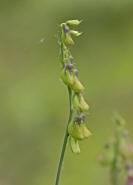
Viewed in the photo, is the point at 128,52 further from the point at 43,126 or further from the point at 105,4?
the point at 43,126

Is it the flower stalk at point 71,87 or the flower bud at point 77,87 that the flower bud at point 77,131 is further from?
the flower bud at point 77,87

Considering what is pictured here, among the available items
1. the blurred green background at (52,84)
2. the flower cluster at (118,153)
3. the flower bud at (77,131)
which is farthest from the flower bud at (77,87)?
the blurred green background at (52,84)

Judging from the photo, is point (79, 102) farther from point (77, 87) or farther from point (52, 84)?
point (52, 84)

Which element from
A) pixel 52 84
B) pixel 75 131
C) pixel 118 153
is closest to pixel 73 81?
pixel 75 131

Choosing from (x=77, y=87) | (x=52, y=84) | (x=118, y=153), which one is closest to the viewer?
(x=77, y=87)

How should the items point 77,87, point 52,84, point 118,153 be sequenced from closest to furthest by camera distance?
point 77,87, point 118,153, point 52,84

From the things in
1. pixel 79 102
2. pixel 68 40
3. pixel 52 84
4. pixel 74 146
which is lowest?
pixel 74 146

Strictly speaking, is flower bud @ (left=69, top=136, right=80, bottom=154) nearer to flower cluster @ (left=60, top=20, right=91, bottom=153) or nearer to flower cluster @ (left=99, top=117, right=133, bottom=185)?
flower cluster @ (left=60, top=20, right=91, bottom=153)

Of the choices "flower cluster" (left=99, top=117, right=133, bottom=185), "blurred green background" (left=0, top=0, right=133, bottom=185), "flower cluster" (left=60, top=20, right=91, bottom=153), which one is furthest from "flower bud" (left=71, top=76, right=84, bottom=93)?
"blurred green background" (left=0, top=0, right=133, bottom=185)
